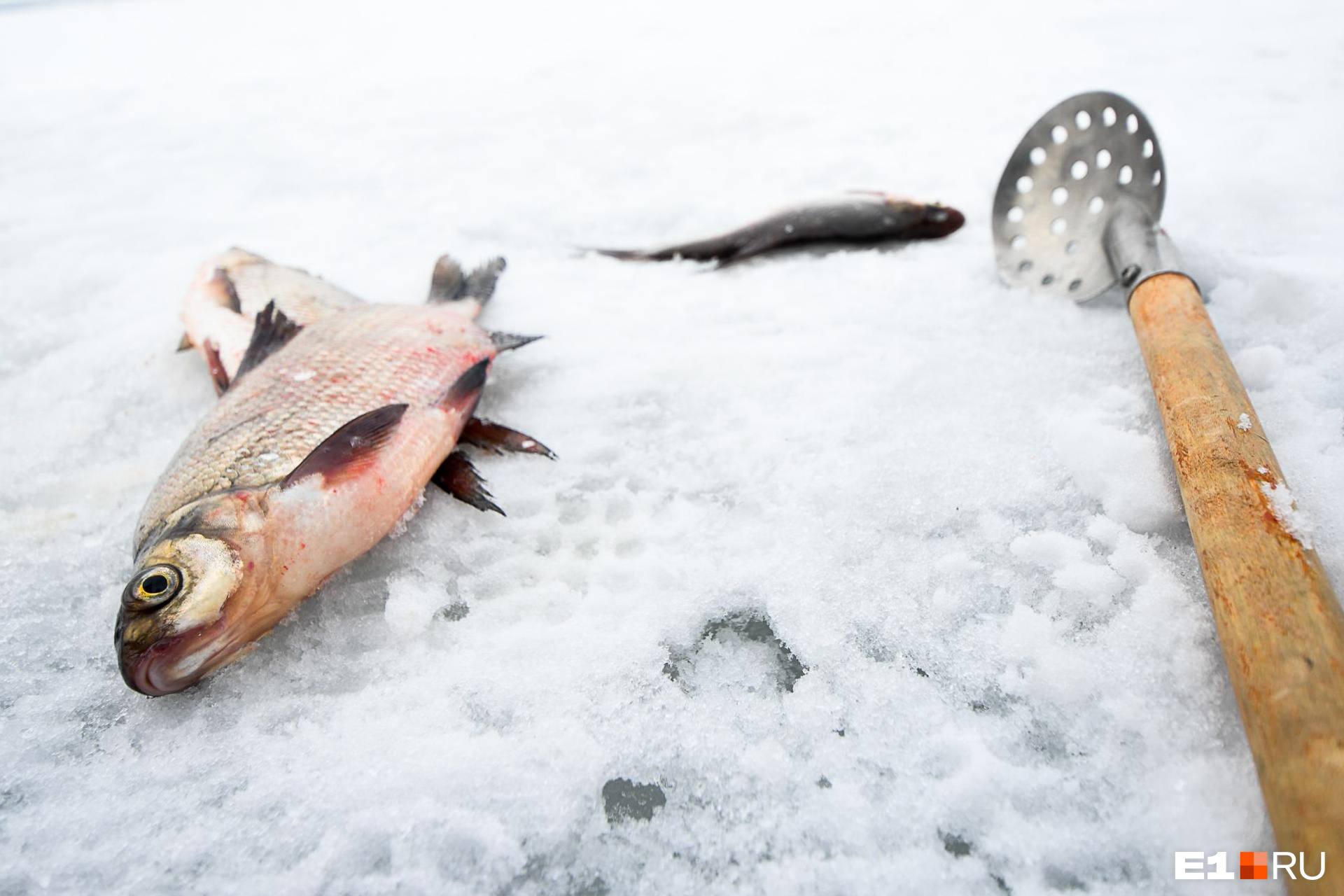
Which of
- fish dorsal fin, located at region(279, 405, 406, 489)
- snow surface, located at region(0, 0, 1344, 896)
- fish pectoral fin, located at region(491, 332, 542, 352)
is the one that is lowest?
snow surface, located at region(0, 0, 1344, 896)

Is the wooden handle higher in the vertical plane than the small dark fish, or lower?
lower

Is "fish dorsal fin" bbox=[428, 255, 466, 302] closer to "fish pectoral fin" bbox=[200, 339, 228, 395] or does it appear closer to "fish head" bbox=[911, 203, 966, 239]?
"fish pectoral fin" bbox=[200, 339, 228, 395]

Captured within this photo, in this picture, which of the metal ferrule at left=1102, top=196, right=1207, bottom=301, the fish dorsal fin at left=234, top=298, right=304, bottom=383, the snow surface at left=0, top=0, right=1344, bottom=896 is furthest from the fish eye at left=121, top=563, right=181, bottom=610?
the metal ferrule at left=1102, top=196, right=1207, bottom=301

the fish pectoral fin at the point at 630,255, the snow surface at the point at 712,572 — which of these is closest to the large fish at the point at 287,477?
the snow surface at the point at 712,572

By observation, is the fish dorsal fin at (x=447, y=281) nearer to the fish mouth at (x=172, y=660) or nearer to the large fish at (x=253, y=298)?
the large fish at (x=253, y=298)

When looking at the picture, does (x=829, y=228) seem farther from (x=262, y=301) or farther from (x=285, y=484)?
(x=285, y=484)

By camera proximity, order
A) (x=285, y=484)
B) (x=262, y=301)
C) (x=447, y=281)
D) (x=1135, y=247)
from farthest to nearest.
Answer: (x=447, y=281) < (x=262, y=301) < (x=1135, y=247) < (x=285, y=484)

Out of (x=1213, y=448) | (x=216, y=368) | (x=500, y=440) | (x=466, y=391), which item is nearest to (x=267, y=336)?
(x=216, y=368)
